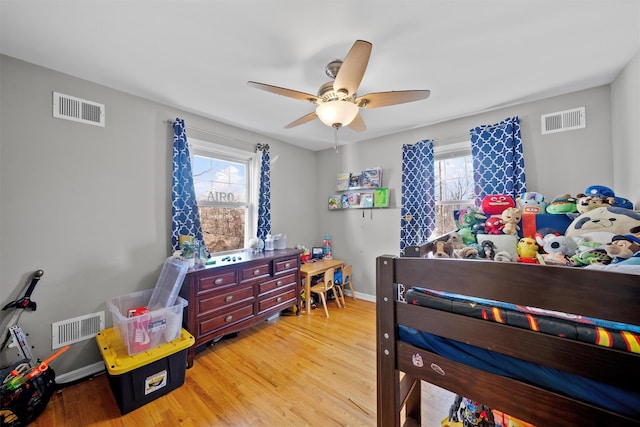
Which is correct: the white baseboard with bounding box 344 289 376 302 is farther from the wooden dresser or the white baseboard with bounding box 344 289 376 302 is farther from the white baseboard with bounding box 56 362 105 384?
the white baseboard with bounding box 56 362 105 384

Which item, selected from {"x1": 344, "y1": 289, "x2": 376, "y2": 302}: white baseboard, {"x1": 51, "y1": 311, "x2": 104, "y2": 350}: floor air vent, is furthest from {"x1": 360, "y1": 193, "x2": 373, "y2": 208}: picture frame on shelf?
{"x1": 51, "y1": 311, "x2": 104, "y2": 350}: floor air vent

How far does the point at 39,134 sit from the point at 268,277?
86.2 inches

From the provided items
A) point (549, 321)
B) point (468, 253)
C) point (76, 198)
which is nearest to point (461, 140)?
point (468, 253)

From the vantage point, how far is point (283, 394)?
166 cm

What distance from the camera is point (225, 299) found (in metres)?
2.22

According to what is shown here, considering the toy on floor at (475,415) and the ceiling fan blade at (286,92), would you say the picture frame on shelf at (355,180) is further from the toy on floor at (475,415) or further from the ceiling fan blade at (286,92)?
the toy on floor at (475,415)

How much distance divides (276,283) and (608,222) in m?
2.68

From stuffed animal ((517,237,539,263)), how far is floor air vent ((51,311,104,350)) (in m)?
3.21

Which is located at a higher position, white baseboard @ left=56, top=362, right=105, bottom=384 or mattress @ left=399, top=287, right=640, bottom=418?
mattress @ left=399, top=287, right=640, bottom=418

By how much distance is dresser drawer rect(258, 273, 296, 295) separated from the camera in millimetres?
2547

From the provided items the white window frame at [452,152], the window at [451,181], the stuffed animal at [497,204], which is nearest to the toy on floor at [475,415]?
the stuffed animal at [497,204]

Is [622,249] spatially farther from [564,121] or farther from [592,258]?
[564,121]

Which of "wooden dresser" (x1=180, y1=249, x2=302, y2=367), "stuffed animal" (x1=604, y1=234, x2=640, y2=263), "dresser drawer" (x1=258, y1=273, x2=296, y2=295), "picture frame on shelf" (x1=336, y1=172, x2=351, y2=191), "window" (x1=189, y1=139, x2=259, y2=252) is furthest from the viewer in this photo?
"picture frame on shelf" (x1=336, y1=172, x2=351, y2=191)

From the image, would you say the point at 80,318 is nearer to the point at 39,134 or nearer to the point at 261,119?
the point at 39,134
